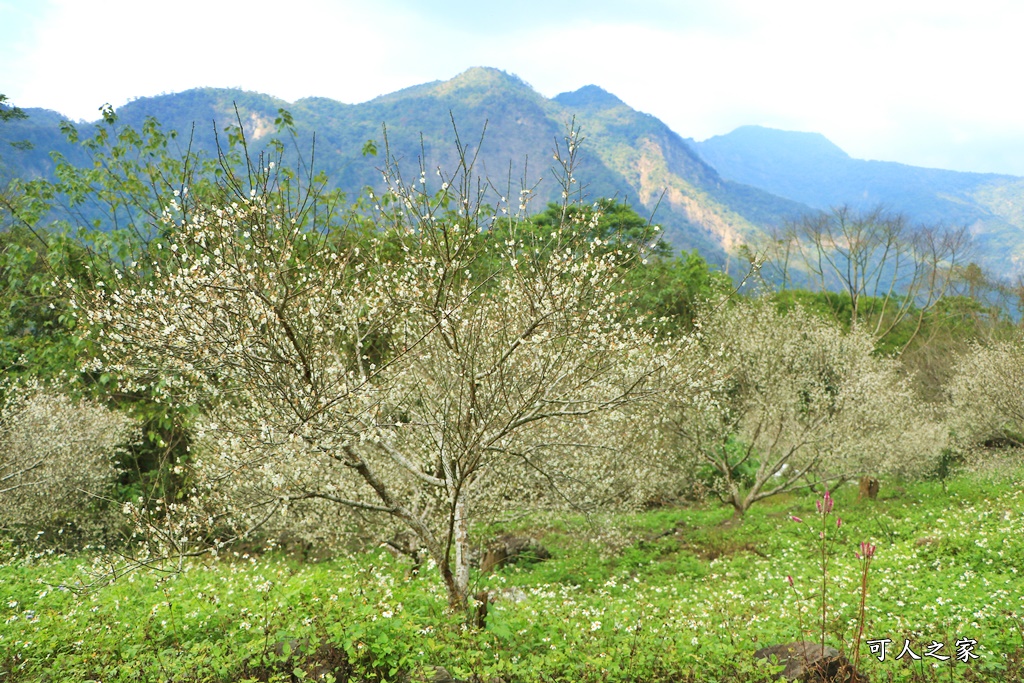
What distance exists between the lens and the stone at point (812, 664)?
4840mm

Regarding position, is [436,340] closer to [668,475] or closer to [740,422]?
[668,475]

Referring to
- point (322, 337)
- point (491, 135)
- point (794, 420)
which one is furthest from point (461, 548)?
point (491, 135)

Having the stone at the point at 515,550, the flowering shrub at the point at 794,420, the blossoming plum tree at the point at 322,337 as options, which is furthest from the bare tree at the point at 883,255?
the blossoming plum tree at the point at 322,337

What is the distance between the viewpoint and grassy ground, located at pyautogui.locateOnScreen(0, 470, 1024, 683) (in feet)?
16.1

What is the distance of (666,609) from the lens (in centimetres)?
864

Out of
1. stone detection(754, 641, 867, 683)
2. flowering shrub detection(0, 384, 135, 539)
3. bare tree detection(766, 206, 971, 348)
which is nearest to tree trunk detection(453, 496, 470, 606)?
stone detection(754, 641, 867, 683)

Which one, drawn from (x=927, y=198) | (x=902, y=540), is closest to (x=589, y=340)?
(x=902, y=540)

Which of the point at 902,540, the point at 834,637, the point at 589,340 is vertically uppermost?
the point at 589,340

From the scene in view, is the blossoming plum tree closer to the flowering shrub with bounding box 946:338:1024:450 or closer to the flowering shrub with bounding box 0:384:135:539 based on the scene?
the flowering shrub with bounding box 0:384:135:539

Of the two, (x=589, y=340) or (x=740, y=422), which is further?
(x=740, y=422)

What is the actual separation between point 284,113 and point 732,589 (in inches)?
480

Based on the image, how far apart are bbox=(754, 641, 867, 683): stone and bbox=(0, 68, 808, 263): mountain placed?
97.8 metres

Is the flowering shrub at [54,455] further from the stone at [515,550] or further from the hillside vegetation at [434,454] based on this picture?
the stone at [515,550]

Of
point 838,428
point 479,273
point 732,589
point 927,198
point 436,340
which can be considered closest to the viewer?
point 436,340
